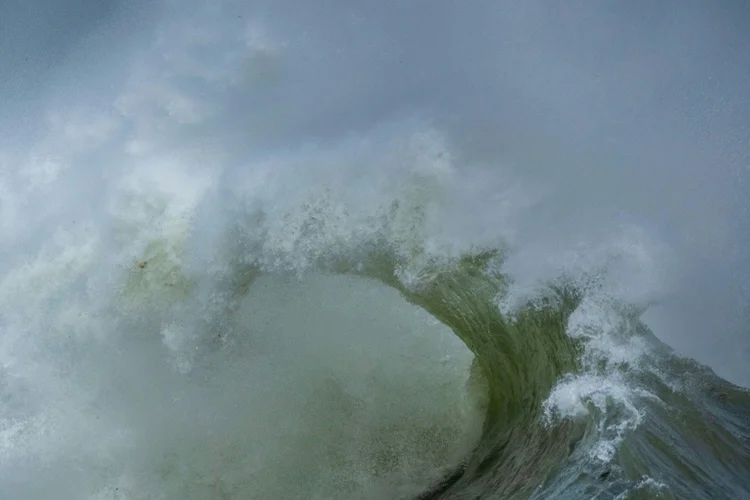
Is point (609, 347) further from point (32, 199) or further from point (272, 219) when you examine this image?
point (32, 199)

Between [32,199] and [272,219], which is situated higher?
[32,199]

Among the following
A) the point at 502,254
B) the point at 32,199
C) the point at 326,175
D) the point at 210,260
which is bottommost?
the point at 502,254

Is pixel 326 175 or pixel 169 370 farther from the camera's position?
pixel 326 175

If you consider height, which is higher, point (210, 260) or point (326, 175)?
point (326, 175)

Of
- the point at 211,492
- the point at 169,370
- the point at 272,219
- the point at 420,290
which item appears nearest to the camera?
the point at 211,492

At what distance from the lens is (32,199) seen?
11.1m

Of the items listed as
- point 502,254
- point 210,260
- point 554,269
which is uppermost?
point 210,260

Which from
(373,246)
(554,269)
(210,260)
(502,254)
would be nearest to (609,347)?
(554,269)

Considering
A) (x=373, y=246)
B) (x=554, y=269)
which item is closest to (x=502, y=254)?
(x=554, y=269)

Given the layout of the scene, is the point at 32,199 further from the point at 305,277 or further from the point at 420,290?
the point at 420,290

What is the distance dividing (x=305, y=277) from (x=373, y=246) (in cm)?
126

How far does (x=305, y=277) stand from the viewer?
10.1m

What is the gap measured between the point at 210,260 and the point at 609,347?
643cm

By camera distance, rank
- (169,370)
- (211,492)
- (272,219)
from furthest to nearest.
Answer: (272,219) < (169,370) < (211,492)
